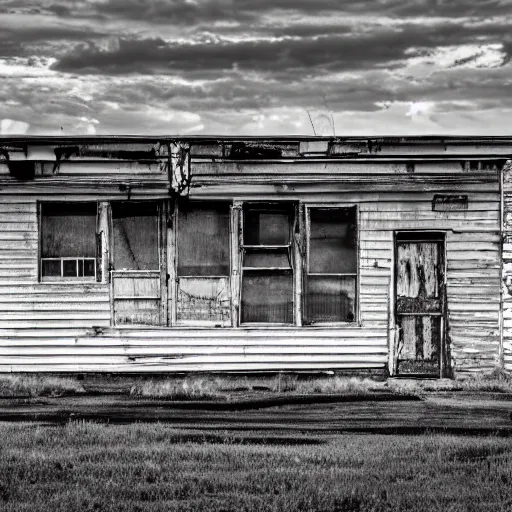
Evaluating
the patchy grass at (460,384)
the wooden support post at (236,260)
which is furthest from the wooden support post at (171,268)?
the patchy grass at (460,384)

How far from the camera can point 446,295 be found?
517 inches

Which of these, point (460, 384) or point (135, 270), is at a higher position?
point (135, 270)

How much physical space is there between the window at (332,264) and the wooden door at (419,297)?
690 millimetres

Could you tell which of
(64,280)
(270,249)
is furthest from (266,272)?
(64,280)

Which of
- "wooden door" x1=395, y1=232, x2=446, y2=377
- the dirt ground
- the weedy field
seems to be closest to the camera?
the weedy field

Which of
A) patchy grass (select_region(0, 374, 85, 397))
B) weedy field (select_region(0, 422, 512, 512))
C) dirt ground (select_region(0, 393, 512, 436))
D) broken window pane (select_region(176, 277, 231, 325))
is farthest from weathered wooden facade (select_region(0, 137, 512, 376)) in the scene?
weedy field (select_region(0, 422, 512, 512))

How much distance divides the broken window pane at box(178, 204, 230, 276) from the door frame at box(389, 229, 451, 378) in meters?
2.46

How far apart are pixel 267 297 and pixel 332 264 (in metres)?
1.07

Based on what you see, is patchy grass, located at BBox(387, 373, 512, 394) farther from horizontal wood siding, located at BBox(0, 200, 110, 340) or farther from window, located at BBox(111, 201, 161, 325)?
horizontal wood siding, located at BBox(0, 200, 110, 340)

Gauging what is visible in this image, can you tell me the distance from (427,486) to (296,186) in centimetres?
635

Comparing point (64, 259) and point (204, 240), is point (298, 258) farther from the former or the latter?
point (64, 259)

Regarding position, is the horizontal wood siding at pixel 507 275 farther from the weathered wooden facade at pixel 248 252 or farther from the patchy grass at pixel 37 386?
the patchy grass at pixel 37 386

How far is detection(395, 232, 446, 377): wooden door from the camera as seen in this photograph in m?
13.2

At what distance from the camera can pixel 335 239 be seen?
13.2 metres
